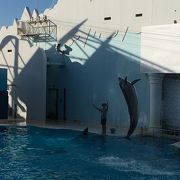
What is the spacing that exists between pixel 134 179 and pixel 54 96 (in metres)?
13.1

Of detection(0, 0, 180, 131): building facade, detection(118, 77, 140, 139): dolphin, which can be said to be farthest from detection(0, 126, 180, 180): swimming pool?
detection(0, 0, 180, 131): building facade

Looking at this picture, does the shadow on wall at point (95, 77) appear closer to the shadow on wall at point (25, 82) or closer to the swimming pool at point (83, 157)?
the shadow on wall at point (25, 82)

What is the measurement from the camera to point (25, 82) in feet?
72.0

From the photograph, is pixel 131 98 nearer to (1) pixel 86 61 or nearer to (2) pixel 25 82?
(1) pixel 86 61

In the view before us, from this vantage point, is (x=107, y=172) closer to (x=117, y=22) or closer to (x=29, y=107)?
(x=117, y=22)

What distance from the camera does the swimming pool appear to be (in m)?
10.3

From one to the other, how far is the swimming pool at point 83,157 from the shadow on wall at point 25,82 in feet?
13.3

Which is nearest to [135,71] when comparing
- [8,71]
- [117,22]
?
[117,22]

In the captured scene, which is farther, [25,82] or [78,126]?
[25,82]

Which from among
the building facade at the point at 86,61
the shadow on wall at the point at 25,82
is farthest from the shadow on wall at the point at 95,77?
the shadow on wall at the point at 25,82

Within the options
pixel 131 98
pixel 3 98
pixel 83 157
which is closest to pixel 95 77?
pixel 3 98

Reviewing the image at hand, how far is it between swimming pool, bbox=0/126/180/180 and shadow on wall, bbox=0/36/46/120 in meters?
4.05

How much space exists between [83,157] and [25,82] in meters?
10.2

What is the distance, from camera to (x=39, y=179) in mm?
9719
